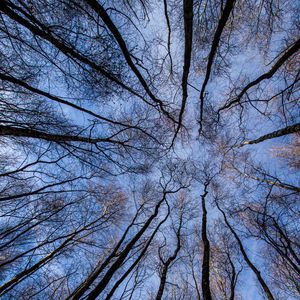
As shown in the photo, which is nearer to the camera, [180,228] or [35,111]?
[35,111]

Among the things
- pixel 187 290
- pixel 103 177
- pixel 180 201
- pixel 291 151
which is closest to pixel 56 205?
pixel 103 177

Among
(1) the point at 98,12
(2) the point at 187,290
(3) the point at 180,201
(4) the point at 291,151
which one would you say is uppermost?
(4) the point at 291,151

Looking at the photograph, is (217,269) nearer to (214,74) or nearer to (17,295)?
(17,295)

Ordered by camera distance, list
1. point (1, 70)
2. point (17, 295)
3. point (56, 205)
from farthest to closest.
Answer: point (56, 205), point (17, 295), point (1, 70)

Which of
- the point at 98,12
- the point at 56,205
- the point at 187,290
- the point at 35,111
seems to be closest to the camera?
the point at 98,12

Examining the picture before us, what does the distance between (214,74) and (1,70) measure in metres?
6.37

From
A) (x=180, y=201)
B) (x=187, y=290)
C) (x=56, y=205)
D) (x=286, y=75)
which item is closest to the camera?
(x=286, y=75)

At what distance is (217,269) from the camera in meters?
7.91

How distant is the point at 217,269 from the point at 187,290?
70.4 inches

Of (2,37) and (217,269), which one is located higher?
Answer: (2,37)

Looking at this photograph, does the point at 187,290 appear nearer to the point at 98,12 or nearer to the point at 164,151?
the point at 164,151

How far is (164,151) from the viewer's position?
8672mm

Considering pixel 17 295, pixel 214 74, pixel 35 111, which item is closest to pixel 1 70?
pixel 35 111

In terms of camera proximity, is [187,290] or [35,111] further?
[187,290]
